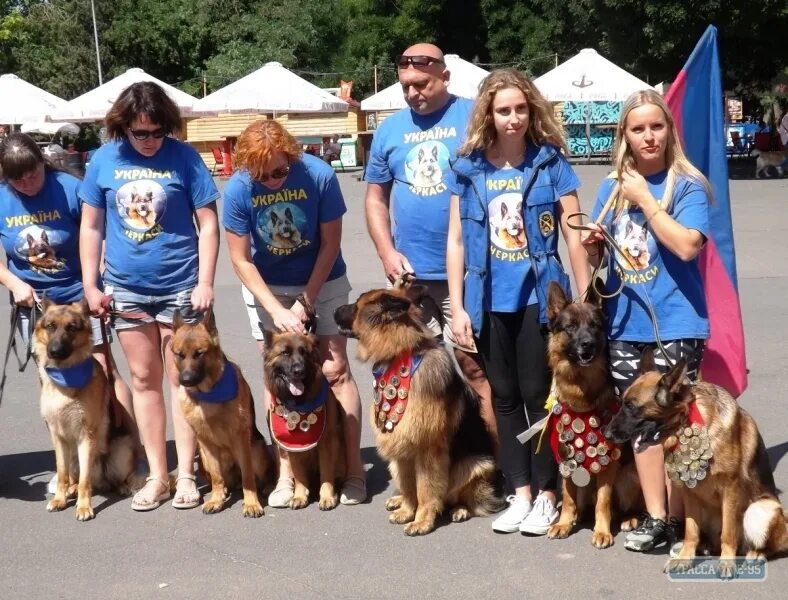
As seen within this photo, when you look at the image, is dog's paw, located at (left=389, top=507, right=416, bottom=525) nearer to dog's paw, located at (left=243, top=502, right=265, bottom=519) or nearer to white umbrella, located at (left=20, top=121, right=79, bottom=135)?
dog's paw, located at (left=243, top=502, right=265, bottom=519)

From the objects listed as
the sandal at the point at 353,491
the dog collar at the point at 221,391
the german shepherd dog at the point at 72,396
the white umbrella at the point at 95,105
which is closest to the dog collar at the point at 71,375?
the german shepherd dog at the point at 72,396

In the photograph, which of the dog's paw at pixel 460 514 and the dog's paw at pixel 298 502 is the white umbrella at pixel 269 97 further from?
the dog's paw at pixel 460 514

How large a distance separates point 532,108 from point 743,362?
5.70ft

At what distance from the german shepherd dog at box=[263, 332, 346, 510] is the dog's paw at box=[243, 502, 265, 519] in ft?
0.66

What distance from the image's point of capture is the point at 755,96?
3228cm

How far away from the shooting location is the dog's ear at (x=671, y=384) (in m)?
4.00

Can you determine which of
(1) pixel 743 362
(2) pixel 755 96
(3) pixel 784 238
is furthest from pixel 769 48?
(1) pixel 743 362

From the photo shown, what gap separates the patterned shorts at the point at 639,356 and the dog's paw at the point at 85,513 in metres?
3.03

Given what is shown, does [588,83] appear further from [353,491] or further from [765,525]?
[765,525]

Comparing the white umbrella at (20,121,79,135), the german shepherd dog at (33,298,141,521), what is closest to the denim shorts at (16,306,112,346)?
the german shepherd dog at (33,298,141,521)

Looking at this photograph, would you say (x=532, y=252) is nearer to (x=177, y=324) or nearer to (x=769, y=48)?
(x=177, y=324)

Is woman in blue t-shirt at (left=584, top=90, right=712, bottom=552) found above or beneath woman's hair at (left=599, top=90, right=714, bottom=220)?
beneath

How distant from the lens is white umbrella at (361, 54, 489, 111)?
2300 centimetres

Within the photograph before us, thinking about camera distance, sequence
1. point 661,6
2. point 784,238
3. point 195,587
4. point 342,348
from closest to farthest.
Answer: point 195,587, point 342,348, point 784,238, point 661,6
